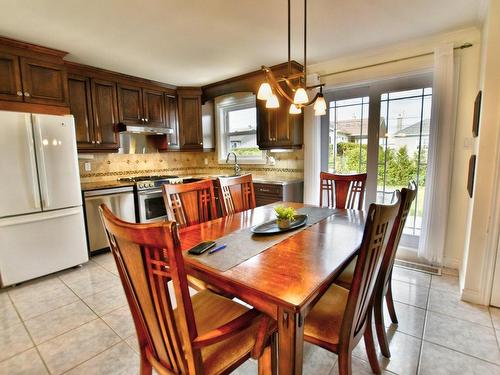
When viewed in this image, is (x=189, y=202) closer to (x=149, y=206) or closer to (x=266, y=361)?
(x=266, y=361)

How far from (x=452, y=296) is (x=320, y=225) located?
57.6 inches

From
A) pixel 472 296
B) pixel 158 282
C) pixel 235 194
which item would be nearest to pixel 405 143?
pixel 472 296

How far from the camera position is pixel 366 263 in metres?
1.05

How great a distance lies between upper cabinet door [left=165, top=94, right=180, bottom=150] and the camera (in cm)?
422

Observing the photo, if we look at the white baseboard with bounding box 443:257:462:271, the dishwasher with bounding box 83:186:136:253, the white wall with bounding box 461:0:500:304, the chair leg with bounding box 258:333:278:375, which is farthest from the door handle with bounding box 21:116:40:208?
the white baseboard with bounding box 443:257:462:271

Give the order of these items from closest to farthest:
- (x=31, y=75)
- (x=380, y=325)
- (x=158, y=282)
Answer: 1. (x=158, y=282)
2. (x=380, y=325)
3. (x=31, y=75)

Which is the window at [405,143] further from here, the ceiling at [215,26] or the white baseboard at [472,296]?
the white baseboard at [472,296]

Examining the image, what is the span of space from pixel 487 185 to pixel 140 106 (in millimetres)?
4076

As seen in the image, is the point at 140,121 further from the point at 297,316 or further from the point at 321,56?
the point at 297,316

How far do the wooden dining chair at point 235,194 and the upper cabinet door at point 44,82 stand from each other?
6.94 ft

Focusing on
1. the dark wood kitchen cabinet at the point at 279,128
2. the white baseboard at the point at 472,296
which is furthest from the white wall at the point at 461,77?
the dark wood kitchen cabinet at the point at 279,128

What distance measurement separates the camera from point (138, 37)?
2541 millimetres

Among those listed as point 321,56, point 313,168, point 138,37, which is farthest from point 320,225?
point 138,37

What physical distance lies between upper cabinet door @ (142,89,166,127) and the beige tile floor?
243 cm
